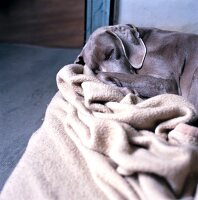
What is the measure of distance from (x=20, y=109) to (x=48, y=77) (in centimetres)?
49

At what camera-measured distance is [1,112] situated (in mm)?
1793

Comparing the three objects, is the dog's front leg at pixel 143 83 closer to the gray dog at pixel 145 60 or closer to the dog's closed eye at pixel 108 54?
the gray dog at pixel 145 60

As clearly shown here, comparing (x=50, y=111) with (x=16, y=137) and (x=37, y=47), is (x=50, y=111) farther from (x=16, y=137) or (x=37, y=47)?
(x=37, y=47)

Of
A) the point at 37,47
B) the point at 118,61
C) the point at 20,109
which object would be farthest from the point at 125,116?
the point at 37,47

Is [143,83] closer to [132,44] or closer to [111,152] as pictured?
[132,44]

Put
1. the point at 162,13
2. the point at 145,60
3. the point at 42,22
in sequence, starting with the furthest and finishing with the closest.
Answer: the point at 42,22 < the point at 162,13 < the point at 145,60

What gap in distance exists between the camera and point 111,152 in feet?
2.48

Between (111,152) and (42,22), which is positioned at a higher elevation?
(111,152)

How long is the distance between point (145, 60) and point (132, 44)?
102 mm

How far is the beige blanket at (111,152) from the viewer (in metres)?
0.67

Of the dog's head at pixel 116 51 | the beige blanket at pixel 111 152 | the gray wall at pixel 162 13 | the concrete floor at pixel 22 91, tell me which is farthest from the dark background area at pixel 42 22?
the beige blanket at pixel 111 152

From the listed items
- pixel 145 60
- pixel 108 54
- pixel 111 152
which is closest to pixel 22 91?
pixel 108 54

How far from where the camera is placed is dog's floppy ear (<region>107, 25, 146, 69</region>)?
137cm

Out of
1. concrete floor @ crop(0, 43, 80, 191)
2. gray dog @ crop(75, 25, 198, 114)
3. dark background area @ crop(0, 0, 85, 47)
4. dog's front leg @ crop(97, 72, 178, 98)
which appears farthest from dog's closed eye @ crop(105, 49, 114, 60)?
dark background area @ crop(0, 0, 85, 47)
